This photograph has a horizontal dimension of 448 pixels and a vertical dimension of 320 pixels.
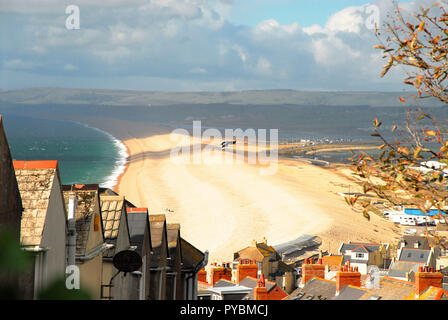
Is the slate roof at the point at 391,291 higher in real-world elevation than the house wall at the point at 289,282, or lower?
higher

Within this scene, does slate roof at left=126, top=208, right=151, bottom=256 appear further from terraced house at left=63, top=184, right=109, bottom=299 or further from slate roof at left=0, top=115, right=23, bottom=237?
slate roof at left=0, top=115, right=23, bottom=237

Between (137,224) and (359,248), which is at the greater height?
(137,224)

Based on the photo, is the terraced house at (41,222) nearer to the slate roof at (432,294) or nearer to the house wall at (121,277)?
the house wall at (121,277)

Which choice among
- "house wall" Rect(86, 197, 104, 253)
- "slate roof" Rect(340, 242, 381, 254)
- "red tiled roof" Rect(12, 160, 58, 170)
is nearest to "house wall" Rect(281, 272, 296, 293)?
"slate roof" Rect(340, 242, 381, 254)

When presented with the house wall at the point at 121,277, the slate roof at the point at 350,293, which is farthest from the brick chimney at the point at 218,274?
the house wall at the point at 121,277

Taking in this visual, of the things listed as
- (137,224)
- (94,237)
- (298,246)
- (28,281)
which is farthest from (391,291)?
(298,246)

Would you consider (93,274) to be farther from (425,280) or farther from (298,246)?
(298,246)
